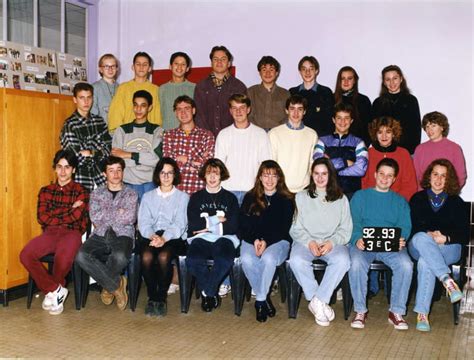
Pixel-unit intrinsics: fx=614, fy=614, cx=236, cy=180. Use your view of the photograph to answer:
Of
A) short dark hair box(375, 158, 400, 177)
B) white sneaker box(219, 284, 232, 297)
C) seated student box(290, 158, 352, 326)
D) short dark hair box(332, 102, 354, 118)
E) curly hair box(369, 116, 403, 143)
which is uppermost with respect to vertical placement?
short dark hair box(332, 102, 354, 118)

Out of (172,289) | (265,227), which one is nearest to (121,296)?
(172,289)

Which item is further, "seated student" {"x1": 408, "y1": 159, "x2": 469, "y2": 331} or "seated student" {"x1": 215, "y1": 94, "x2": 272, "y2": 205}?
"seated student" {"x1": 215, "y1": 94, "x2": 272, "y2": 205}

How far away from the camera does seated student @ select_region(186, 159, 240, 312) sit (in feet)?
14.2

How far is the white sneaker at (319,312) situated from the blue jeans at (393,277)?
0.23 m

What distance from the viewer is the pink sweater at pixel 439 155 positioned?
4824 millimetres

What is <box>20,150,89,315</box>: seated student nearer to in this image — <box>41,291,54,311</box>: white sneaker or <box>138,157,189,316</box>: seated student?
<box>41,291,54,311</box>: white sneaker

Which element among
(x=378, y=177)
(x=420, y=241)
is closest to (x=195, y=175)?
(x=378, y=177)

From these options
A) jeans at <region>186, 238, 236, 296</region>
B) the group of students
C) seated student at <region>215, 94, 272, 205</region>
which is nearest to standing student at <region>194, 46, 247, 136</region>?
the group of students

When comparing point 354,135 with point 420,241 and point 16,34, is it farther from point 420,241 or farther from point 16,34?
point 16,34

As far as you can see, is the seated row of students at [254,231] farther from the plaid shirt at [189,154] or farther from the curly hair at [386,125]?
the curly hair at [386,125]

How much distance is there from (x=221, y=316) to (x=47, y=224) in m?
1.47

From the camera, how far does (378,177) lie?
442 cm

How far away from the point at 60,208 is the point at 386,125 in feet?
8.34

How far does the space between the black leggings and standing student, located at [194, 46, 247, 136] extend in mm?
1273
